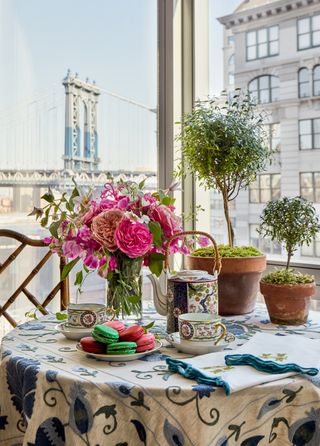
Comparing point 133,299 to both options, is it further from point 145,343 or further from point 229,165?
point 229,165

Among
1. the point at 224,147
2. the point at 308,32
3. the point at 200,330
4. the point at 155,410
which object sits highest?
the point at 308,32

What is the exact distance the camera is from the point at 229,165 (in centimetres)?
189

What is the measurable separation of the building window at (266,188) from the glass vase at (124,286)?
116 cm

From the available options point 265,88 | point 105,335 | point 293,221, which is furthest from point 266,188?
point 105,335

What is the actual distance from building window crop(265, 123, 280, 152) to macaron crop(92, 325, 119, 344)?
151cm

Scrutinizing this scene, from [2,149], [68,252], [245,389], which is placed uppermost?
[2,149]

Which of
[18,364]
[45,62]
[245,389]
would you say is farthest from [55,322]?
[45,62]

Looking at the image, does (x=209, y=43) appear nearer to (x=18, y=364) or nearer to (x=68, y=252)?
(x=68, y=252)

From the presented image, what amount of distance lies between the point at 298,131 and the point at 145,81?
85cm

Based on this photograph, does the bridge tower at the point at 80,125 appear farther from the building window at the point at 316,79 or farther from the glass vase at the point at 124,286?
the glass vase at the point at 124,286

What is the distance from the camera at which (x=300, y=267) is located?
2.32 m

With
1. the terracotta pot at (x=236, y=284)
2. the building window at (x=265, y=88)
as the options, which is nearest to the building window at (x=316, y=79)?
the building window at (x=265, y=88)

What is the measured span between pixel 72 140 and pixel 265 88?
99 centimetres

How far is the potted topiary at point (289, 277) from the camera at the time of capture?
1581 mm
